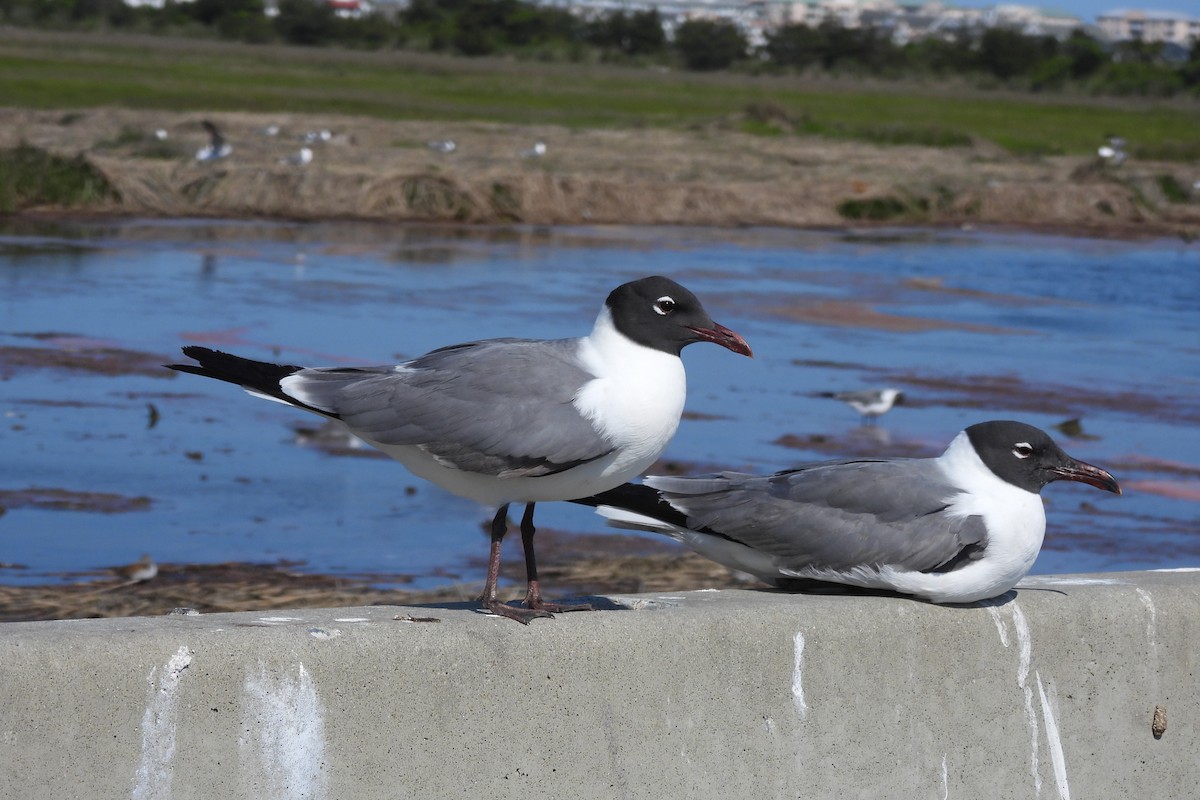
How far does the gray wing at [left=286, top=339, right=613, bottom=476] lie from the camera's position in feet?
14.8

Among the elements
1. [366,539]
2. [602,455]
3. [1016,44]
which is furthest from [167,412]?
[1016,44]

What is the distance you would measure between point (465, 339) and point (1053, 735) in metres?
9.61

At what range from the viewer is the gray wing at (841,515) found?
477 cm

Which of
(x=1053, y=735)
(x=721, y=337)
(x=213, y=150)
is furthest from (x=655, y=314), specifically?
(x=213, y=150)

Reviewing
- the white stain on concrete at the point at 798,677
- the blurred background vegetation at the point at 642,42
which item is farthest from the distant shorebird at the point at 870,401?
the blurred background vegetation at the point at 642,42

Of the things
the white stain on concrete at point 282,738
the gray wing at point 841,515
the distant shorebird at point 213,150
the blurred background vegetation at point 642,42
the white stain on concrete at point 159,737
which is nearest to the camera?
the white stain on concrete at point 159,737

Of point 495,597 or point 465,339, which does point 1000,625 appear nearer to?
point 495,597

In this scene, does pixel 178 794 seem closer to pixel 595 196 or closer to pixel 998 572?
pixel 998 572

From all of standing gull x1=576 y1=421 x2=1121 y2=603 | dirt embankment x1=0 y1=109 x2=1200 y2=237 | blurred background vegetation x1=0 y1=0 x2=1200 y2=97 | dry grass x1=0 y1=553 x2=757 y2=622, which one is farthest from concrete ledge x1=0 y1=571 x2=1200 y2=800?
blurred background vegetation x1=0 y1=0 x2=1200 y2=97

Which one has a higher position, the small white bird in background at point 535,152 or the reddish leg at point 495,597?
the reddish leg at point 495,597

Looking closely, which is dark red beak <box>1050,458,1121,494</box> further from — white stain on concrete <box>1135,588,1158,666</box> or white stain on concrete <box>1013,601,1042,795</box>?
white stain on concrete <box>1013,601,1042,795</box>

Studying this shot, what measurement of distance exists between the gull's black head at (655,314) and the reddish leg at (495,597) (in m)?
0.63

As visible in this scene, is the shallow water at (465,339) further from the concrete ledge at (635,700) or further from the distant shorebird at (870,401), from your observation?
the concrete ledge at (635,700)

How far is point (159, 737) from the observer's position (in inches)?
145
